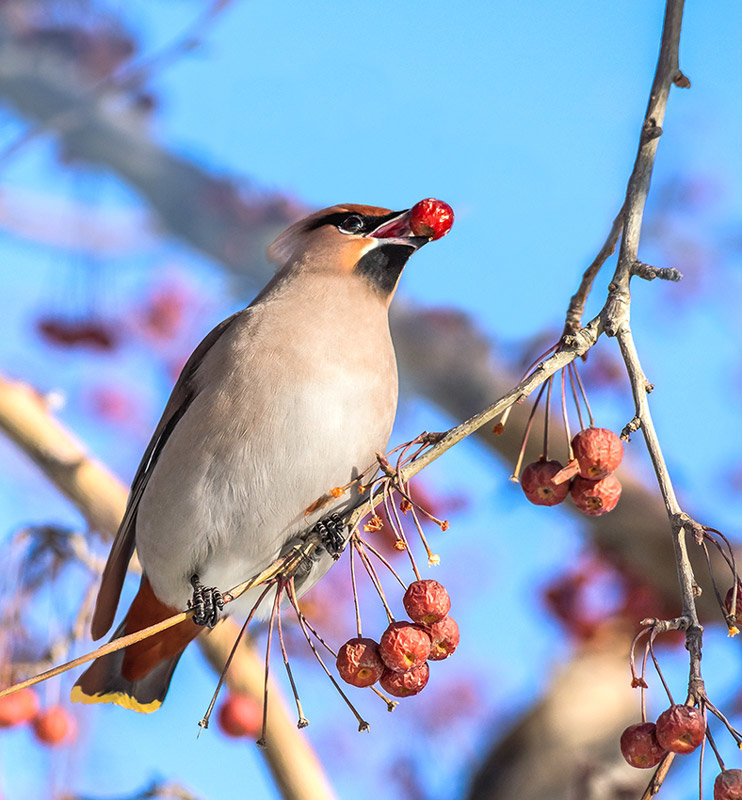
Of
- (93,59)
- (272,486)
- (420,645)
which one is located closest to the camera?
(420,645)

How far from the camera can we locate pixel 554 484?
1.62 meters

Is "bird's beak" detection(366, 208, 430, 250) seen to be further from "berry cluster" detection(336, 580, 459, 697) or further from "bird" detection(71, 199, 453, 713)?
"berry cluster" detection(336, 580, 459, 697)

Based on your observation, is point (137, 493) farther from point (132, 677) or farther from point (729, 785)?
point (729, 785)

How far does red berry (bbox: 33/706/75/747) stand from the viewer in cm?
279

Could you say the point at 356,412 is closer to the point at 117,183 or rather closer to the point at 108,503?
the point at 108,503

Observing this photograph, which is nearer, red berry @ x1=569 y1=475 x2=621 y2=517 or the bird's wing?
red berry @ x1=569 y1=475 x2=621 y2=517

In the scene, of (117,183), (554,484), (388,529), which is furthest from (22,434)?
(117,183)

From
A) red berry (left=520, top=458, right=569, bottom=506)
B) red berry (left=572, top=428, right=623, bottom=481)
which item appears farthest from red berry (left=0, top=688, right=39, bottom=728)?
red berry (left=572, top=428, right=623, bottom=481)

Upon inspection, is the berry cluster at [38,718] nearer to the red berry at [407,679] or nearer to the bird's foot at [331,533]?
the bird's foot at [331,533]

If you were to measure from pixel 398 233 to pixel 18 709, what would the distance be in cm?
169

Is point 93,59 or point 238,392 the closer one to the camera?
point 238,392

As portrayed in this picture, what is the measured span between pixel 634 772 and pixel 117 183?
10.5 ft

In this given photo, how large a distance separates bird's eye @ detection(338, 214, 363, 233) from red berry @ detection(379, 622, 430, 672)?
1121 millimetres

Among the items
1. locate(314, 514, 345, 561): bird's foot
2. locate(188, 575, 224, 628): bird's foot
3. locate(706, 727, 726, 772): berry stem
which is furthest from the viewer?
locate(188, 575, 224, 628): bird's foot
